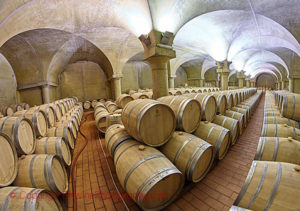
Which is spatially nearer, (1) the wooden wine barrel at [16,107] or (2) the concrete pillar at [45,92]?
(1) the wooden wine barrel at [16,107]

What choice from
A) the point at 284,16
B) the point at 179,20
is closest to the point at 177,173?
the point at 179,20

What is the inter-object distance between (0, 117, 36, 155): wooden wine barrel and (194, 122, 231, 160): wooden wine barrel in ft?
11.0

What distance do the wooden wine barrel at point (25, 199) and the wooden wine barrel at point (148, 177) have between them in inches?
35.3

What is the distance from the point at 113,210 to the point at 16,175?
1.44 meters

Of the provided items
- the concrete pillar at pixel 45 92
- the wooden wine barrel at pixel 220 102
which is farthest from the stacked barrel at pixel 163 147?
the concrete pillar at pixel 45 92

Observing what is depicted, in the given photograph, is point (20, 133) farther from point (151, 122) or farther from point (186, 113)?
point (186, 113)

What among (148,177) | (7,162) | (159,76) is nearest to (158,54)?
(159,76)

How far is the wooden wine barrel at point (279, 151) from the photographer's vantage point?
2.08 meters

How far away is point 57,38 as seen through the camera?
786 cm

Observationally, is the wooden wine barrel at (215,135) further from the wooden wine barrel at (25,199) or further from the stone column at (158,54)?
the wooden wine barrel at (25,199)

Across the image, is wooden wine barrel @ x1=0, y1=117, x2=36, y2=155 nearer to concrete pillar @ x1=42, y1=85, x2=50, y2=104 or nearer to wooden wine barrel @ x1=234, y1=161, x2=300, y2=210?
wooden wine barrel @ x1=234, y1=161, x2=300, y2=210

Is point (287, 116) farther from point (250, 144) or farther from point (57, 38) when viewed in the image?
point (57, 38)

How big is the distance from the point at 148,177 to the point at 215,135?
74.6 inches

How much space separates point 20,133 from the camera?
2.42 m
